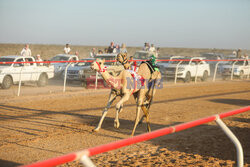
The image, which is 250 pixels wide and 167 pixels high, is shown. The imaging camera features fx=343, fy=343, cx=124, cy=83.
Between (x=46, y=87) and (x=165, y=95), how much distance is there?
682 cm

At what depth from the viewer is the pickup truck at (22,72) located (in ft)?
56.1

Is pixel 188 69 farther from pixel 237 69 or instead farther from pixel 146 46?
pixel 237 69

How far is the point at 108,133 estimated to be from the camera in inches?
349

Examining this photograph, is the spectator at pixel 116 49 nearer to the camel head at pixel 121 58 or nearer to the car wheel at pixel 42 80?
the car wheel at pixel 42 80

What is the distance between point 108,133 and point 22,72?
10011 mm

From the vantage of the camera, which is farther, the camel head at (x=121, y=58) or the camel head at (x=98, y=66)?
the camel head at (x=121, y=58)

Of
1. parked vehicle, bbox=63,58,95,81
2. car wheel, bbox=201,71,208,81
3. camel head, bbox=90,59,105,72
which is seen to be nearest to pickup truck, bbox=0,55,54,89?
parked vehicle, bbox=63,58,95,81

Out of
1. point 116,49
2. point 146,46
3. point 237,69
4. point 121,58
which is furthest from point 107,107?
point 237,69

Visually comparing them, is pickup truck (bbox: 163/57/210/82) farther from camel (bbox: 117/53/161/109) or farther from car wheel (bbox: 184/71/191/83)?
camel (bbox: 117/53/161/109)

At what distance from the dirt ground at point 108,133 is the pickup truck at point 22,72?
1735 mm

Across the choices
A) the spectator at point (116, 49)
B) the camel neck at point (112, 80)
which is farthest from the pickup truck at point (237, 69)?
the camel neck at point (112, 80)

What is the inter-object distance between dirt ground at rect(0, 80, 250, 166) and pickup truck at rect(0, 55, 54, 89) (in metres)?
1.73

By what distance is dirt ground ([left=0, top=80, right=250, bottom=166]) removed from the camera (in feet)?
22.2

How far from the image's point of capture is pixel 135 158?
6.74 meters
